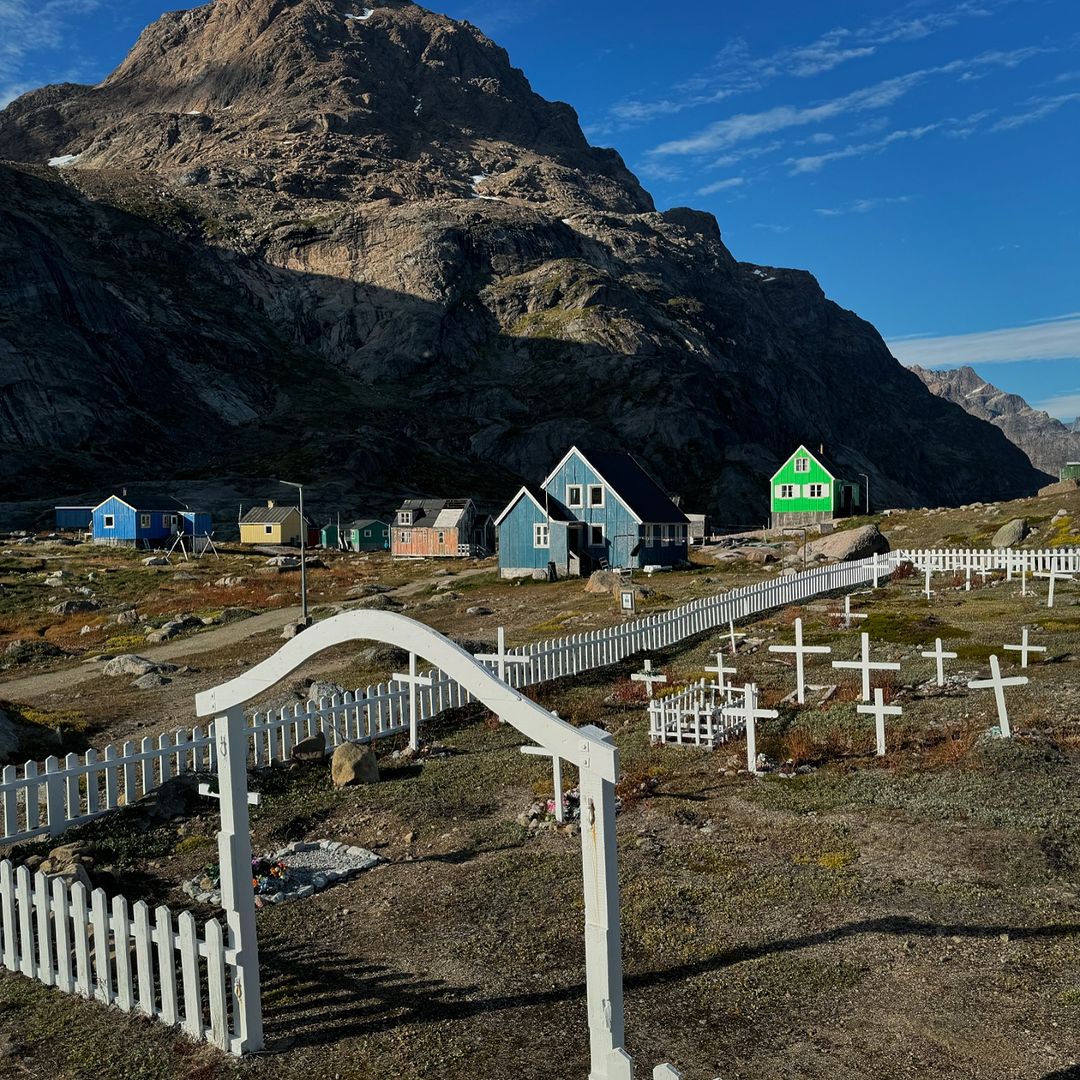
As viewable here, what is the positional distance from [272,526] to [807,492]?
49898 millimetres

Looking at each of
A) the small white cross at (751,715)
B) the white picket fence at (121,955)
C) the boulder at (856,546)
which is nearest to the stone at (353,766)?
the white picket fence at (121,955)

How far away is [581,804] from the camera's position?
6289 millimetres

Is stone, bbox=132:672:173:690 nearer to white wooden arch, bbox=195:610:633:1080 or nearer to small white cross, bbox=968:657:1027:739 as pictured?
white wooden arch, bbox=195:610:633:1080

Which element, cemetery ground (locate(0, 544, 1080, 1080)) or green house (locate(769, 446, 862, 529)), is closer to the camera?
cemetery ground (locate(0, 544, 1080, 1080))

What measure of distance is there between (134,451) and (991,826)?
136843 millimetres

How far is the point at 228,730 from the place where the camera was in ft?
26.9


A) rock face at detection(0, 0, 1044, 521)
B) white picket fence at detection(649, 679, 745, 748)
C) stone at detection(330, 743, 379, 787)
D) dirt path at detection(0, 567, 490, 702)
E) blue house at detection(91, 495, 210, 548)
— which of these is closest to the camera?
stone at detection(330, 743, 379, 787)

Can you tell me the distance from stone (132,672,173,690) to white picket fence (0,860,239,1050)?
51.7ft

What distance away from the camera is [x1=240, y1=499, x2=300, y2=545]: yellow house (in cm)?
8519

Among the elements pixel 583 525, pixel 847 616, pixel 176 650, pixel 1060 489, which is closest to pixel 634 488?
pixel 583 525

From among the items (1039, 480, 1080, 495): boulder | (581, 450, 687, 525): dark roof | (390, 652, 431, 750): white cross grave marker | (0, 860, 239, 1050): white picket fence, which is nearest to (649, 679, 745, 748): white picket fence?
(390, 652, 431, 750): white cross grave marker

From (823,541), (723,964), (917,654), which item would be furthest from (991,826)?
(823,541)

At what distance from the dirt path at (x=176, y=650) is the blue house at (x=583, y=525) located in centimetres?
1222

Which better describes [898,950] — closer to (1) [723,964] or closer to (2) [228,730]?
(1) [723,964]
